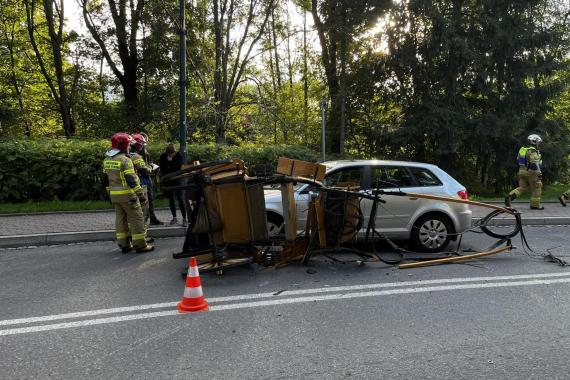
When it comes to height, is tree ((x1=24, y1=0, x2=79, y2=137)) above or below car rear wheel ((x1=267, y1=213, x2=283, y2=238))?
above

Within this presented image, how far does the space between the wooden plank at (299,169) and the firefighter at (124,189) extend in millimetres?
2269

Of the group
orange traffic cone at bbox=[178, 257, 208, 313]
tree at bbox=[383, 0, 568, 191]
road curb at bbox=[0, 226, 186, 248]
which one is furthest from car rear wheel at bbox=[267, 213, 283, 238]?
tree at bbox=[383, 0, 568, 191]

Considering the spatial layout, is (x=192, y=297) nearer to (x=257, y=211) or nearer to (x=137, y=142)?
(x=257, y=211)

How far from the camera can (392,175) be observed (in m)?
6.96

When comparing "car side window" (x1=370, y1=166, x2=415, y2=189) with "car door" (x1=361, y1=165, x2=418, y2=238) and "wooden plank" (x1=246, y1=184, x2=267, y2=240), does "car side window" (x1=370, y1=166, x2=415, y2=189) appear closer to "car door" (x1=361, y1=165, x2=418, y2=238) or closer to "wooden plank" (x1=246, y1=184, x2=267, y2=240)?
"car door" (x1=361, y1=165, x2=418, y2=238)

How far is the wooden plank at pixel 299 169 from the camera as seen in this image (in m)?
6.12

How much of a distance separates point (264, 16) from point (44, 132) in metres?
12.4

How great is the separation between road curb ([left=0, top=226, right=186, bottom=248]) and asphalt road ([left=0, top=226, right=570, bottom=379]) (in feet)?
4.90

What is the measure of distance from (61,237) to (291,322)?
215 inches

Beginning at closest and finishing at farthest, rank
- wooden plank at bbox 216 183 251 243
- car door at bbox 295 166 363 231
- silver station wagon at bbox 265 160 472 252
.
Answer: wooden plank at bbox 216 183 251 243 < car door at bbox 295 166 363 231 < silver station wagon at bbox 265 160 472 252

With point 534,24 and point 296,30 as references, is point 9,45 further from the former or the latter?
point 534,24

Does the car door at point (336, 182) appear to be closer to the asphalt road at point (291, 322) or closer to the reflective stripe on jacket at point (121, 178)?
the asphalt road at point (291, 322)

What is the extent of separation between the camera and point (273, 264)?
5.95 metres

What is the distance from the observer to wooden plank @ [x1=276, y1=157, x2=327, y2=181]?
6.12 metres
